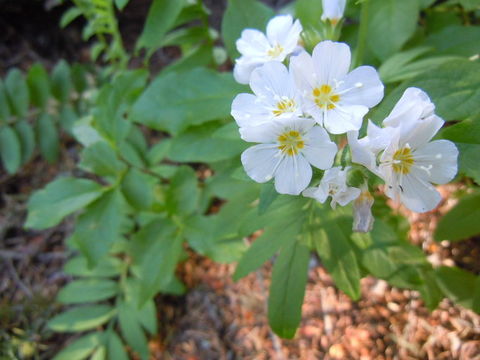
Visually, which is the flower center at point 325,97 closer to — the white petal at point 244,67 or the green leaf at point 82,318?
the white petal at point 244,67

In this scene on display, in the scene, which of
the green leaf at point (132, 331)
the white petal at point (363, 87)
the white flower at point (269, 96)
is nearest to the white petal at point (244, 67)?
the white flower at point (269, 96)

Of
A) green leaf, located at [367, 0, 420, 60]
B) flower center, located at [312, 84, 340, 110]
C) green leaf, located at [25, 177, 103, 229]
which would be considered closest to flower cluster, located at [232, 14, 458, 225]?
flower center, located at [312, 84, 340, 110]

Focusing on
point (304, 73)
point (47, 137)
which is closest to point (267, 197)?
point (304, 73)

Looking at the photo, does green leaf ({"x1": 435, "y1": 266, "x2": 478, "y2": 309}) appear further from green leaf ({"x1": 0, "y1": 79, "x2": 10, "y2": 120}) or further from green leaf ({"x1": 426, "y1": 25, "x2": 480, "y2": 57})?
green leaf ({"x1": 0, "y1": 79, "x2": 10, "y2": 120})

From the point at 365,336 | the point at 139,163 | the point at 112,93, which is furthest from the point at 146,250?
the point at 365,336

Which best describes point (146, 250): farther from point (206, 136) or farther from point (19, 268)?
point (19, 268)
